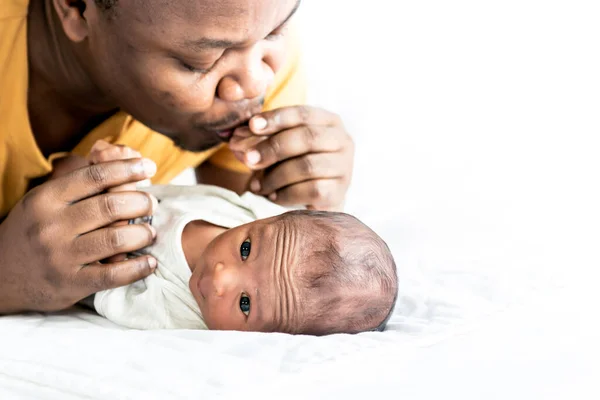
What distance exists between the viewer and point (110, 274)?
4.25ft

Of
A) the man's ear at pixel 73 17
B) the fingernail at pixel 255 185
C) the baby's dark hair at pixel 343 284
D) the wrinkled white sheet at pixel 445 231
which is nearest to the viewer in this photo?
the wrinkled white sheet at pixel 445 231

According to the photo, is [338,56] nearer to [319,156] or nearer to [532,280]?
[319,156]

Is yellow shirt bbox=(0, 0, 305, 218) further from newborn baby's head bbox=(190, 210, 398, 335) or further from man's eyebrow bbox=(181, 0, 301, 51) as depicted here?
newborn baby's head bbox=(190, 210, 398, 335)

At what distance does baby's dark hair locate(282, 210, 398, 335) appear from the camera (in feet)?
3.99

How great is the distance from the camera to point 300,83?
74.5 inches

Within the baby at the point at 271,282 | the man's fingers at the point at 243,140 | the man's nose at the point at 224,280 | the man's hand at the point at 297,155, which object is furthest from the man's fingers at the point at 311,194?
the man's nose at the point at 224,280

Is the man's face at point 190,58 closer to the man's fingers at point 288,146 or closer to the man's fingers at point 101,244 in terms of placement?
the man's fingers at point 288,146

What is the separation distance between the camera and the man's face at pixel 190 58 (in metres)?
1.31

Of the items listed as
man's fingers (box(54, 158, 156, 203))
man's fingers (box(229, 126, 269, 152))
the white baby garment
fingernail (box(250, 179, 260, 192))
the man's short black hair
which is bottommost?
the white baby garment

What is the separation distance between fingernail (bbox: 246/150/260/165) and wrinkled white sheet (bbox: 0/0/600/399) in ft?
0.97

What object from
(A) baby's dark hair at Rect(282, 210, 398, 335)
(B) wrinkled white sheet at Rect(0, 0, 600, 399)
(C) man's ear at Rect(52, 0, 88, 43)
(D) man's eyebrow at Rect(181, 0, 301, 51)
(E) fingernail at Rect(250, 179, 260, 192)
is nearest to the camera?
(B) wrinkled white sheet at Rect(0, 0, 600, 399)

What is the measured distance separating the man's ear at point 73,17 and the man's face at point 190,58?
2cm

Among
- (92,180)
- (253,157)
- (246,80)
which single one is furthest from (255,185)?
(92,180)

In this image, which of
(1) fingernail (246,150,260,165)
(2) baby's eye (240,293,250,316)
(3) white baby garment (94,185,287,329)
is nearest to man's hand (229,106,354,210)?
(1) fingernail (246,150,260,165)
